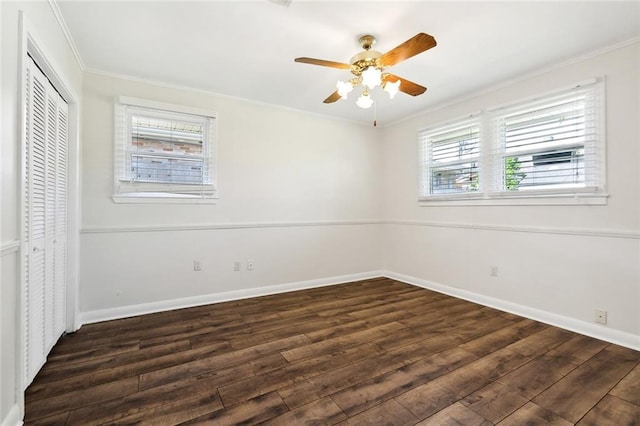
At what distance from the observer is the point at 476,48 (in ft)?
8.22

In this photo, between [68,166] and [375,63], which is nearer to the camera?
[375,63]

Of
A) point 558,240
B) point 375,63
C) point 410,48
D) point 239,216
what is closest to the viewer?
point 410,48

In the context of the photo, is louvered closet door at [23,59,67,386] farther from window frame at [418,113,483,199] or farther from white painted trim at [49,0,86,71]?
window frame at [418,113,483,199]

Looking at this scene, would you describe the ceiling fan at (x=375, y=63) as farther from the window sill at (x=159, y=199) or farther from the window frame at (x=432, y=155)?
the window sill at (x=159, y=199)

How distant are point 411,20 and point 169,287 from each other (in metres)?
3.37

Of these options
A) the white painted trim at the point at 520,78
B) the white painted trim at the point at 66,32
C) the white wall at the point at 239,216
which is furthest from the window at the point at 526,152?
the white painted trim at the point at 66,32

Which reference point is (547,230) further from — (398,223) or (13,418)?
(13,418)

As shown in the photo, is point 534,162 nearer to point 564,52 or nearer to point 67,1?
point 564,52

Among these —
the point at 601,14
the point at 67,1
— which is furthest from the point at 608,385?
the point at 67,1

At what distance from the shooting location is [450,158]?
12.7 ft

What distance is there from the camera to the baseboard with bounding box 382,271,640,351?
2.41 m

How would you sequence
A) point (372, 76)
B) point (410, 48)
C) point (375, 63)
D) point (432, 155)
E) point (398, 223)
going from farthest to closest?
point (398, 223), point (432, 155), point (375, 63), point (372, 76), point (410, 48)

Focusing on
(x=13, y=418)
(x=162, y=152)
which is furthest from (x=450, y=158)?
(x=13, y=418)

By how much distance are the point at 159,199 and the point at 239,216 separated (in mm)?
888
